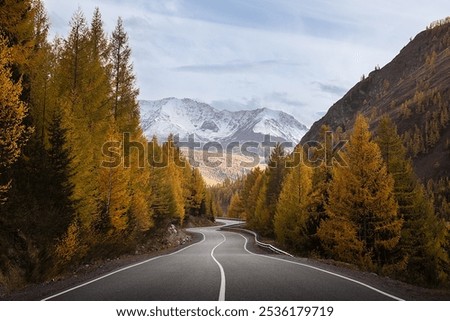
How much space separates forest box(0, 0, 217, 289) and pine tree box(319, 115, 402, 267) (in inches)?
565

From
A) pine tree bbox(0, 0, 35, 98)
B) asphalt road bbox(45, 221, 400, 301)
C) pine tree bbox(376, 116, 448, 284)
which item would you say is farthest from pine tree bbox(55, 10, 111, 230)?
pine tree bbox(376, 116, 448, 284)

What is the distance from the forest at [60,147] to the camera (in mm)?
15570

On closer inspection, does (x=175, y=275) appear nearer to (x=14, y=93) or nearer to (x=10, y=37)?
(x=14, y=93)

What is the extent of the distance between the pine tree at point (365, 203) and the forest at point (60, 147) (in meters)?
14.3

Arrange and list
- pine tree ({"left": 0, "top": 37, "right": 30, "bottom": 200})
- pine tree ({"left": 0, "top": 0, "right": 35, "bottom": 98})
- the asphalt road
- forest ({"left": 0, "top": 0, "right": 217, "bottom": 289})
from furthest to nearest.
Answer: pine tree ({"left": 0, "top": 0, "right": 35, "bottom": 98}) < forest ({"left": 0, "top": 0, "right": 217, "bottom": 289}) < pine tree ({"left": 0, "top": 37, "right": 30, "bottom": 200}) < the asphalt road

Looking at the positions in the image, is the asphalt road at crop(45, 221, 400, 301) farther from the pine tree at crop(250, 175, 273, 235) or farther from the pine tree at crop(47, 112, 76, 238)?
the pine tree at crop(250, 175, 273, 235)

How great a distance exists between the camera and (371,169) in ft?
87.1

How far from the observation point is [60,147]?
19172 millimetres

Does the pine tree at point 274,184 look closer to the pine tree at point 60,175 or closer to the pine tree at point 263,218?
the pine tree at point 263,218

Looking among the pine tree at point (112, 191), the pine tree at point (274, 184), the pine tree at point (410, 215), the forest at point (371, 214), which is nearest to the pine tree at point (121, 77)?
the pine tree at point (112, 191)

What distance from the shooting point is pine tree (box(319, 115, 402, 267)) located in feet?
86.7

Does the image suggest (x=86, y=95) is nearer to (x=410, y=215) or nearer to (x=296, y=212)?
(x=296, y=212)

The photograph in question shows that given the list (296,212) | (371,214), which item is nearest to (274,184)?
(296,212)
